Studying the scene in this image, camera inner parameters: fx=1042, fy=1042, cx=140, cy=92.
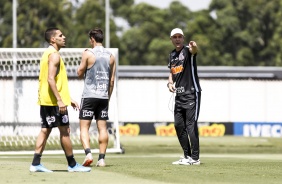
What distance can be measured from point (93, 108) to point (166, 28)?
70181 mm

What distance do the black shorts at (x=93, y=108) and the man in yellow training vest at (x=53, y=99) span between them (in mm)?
1348

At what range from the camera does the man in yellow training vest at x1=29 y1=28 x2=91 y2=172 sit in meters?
13.8

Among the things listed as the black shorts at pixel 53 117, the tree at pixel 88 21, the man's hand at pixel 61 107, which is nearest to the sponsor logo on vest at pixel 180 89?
the black shorts at pixel 53 117

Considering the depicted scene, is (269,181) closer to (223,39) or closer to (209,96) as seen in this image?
(209,96)

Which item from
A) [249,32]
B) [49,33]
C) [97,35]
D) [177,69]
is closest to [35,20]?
[249,32]

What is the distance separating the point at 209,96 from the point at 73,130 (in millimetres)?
21142

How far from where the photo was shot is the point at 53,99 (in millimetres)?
13836

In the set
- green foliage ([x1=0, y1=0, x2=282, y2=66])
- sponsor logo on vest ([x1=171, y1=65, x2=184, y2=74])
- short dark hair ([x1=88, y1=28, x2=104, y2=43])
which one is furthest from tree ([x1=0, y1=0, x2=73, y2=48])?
short dark hair ([x1=88, y1=28, x2=104, y2=43])

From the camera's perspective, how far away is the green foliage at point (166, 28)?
76.1 m

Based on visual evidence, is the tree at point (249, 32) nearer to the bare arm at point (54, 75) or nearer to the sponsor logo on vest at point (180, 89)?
the sponsor logo on vest at point (180, 89)

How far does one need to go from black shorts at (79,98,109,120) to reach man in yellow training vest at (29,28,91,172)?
1.35 metres

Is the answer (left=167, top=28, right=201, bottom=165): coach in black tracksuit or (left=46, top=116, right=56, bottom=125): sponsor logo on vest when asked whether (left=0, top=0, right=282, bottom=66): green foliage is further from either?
(left=46, top=116, right=56, bottom=125): sponsor logo on vest

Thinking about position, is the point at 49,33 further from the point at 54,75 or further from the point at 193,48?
the point at 193,48

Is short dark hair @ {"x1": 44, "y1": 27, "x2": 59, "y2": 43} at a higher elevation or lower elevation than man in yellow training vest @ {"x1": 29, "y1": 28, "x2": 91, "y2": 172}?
higher
